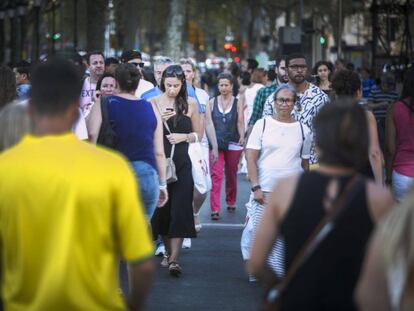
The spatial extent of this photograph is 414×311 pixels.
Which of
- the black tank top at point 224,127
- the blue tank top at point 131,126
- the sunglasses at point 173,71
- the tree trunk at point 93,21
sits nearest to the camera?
the blue tank top at point 131,126

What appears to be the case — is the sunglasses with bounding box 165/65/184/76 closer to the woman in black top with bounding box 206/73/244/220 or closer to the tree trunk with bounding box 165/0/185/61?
the woman in black top with bounding box 206/73/244/220

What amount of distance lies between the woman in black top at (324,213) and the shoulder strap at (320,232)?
1 cm

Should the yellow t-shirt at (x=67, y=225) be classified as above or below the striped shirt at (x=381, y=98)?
below

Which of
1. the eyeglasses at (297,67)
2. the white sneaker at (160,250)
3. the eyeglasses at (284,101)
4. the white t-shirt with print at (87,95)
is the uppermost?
the eyeglasses at (297,67)

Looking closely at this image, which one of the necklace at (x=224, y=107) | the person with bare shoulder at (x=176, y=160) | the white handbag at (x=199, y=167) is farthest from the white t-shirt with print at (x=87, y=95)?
the necklace at (x=224, y=107)

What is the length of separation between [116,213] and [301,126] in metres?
5.13

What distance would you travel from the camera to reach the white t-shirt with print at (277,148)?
9.39 metres

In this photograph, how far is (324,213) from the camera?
477 cm

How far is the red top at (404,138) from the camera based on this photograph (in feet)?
30.6

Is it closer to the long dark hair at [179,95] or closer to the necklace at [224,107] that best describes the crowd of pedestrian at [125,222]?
the long dark hair at [179,95]

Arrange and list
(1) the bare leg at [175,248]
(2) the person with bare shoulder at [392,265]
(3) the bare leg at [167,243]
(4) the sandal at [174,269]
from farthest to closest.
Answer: (3) the bare leg at [167,243] < (1) the bare leg at [175,248] < (4) the sandal at [174,269] < (2) the person with bare shoulder at [392,265]

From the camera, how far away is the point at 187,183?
10875 millimetres

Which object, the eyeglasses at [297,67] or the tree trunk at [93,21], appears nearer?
the eyeglasses at [297,67]

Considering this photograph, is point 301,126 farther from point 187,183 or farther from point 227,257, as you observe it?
point 227,257
